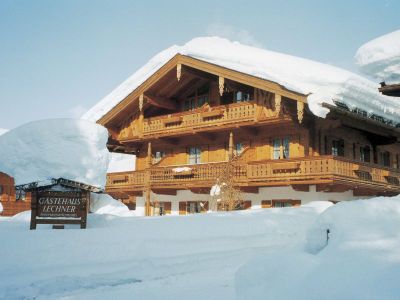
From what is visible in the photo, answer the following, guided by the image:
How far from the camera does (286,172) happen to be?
60.5 ft

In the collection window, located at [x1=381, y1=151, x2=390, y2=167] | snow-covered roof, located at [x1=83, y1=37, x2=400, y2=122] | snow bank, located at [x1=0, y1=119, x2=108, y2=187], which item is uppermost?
snow-covered roof, located at [x1=83, y1=37, x2=400, y2=122]

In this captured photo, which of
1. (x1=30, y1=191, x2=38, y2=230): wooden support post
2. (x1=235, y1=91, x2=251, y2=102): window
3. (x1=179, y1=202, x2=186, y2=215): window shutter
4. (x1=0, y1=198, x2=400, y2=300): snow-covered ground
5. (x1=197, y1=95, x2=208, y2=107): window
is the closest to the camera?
(x1=0, y1=198, x2=400, y2=300): snow-covered ground

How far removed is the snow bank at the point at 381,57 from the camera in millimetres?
8750

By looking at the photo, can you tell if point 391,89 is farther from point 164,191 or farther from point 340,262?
point 164,191

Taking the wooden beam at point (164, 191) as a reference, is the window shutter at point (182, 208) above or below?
below

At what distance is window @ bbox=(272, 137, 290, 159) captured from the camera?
20.6 metres

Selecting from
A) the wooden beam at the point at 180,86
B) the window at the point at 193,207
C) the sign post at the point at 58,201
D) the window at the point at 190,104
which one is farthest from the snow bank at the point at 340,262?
the window at the point at 190,104

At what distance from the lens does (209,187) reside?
20.9 meters

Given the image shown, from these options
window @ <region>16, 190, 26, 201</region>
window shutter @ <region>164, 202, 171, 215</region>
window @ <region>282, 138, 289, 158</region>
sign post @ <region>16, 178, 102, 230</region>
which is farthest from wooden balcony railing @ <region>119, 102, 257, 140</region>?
sign post @ <region>16, 178, 102, 230</region>

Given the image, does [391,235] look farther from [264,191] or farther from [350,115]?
[264,191]

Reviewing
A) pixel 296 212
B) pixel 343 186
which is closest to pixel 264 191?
pixel 343 186

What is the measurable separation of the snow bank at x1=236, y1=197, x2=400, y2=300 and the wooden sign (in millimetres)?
7452

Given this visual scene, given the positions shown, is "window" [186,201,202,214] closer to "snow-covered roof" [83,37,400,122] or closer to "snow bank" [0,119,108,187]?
"snow-covered roof" [83,37,400,122]

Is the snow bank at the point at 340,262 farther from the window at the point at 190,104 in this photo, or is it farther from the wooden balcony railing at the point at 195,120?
the window at the point at 190,104
